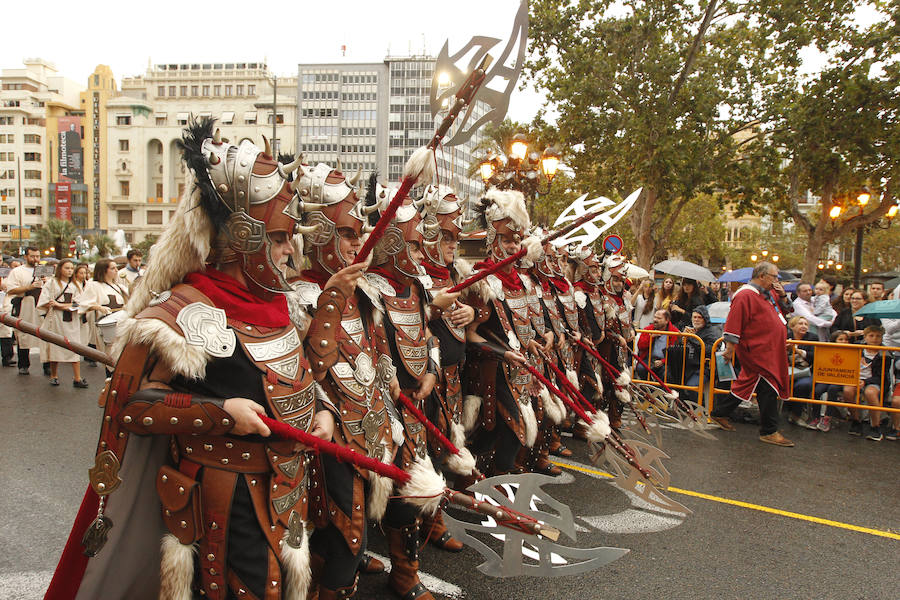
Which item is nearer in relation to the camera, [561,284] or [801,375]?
[561,284]

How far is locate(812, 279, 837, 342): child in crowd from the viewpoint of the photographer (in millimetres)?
9422

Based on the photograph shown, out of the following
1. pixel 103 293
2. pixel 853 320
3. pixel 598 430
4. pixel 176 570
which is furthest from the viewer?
pixel 853 320

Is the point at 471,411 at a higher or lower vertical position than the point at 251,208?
lower

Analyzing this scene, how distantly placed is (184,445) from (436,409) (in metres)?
1.90

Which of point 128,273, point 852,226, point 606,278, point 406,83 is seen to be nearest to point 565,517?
point 606,278

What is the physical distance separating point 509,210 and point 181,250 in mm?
3100

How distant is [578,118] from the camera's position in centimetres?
1623

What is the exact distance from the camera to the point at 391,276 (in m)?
3.40

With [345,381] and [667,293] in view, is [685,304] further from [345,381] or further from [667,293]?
[345,381]

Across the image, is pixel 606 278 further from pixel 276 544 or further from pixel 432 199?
pixel 276 544

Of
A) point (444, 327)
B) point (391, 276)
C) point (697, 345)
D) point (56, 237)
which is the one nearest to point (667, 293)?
point (697, 345)

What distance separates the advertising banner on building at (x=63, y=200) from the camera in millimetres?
74812

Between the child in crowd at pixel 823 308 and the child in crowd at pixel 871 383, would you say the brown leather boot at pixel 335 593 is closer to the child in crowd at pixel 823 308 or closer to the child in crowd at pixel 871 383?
the child in crowd at pixel 871 383

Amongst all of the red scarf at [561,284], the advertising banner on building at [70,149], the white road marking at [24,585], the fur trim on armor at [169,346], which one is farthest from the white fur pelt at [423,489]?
the advertising banner on building at [70,149]
